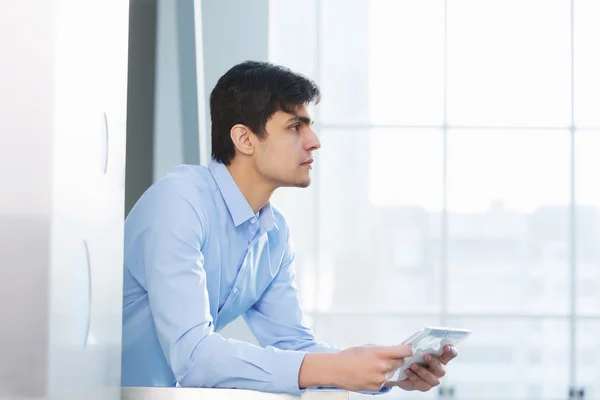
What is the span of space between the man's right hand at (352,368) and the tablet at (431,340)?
0.16 feet

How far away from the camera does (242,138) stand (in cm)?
213

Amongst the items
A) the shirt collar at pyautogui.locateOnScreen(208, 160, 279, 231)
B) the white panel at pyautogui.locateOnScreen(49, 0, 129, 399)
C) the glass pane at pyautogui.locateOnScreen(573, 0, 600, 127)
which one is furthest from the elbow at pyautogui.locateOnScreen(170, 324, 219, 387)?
the glass pane at pyautogui.locateOnScreen(573, 0, 600, 127)

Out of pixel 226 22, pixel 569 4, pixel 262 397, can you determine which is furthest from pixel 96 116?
pixel 569 4

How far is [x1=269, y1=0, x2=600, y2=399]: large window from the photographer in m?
5.88

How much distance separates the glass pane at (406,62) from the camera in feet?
19.3

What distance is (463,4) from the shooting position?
19.4ft

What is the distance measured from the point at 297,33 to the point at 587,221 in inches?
93.1

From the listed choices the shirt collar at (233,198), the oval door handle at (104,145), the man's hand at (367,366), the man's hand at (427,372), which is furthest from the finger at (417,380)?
the oval door handle at (104,145)

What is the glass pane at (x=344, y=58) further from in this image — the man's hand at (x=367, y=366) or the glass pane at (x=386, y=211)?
the man's hand at (x=367, y=366)

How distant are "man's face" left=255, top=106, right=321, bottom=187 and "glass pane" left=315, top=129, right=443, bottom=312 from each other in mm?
3751

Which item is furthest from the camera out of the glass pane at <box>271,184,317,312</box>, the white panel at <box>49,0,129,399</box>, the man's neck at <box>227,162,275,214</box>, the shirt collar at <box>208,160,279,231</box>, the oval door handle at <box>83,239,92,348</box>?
the glass pane at <box>271,184,317,312</box>

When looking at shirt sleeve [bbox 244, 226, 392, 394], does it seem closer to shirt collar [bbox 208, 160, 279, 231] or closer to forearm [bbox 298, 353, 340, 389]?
shirt collar [bbox 208, 160, 279, 231]

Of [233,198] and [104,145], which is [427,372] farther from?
[104,145]

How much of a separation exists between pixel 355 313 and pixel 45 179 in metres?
5.13
